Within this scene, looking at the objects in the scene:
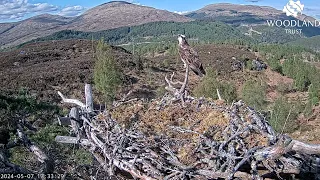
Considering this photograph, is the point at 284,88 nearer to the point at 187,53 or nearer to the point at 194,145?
the point at 187,53

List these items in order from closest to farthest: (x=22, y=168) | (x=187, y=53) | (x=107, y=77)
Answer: (x=22, y=168)
(x=187, y=53)
(x=107, y=77)

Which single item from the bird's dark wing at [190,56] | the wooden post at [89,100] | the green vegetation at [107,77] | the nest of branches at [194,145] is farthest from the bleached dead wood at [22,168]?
the green vegetation at [107,77]

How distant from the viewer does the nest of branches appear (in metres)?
3.14

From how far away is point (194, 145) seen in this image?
358cm

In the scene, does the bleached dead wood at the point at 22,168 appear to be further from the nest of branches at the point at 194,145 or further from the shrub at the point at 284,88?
A: the shrub at the point at 284,88

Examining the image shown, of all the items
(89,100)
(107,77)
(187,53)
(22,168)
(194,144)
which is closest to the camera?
(22,168)

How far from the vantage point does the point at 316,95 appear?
3347 centimetres

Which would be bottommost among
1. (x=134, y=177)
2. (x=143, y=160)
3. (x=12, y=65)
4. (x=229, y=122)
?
(x=12, y=65)

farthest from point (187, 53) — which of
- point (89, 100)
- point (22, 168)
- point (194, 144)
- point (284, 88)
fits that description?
point (284, 88)

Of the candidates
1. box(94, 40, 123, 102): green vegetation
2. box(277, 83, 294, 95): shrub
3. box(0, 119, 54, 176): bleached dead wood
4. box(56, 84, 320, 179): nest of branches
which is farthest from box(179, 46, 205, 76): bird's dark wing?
box(277, 83, 294, 95): shrub

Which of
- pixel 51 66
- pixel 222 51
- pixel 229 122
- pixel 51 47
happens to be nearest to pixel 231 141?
pixel 229 122

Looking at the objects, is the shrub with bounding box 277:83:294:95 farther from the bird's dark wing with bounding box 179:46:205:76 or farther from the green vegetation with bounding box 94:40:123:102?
the bird's dark wing with bounding box 179:46:205:76

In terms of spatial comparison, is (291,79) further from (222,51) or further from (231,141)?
(231,141)

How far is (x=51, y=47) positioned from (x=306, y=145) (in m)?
56.9
